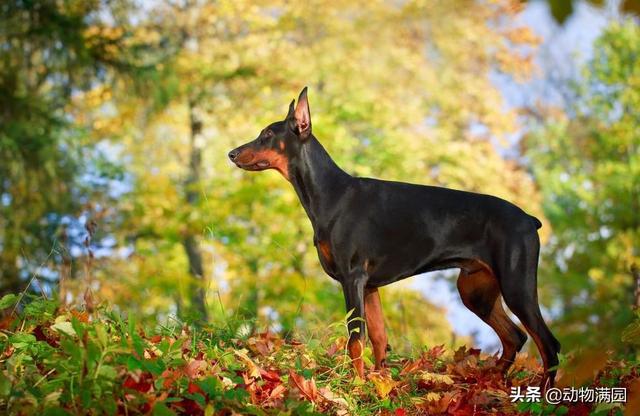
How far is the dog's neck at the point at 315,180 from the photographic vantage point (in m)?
4.87

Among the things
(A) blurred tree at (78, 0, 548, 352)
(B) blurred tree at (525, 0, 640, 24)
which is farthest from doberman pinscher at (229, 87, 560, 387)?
(A) blurred tree at (78, 0, 548, 352)

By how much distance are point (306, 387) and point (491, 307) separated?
176 centimetres

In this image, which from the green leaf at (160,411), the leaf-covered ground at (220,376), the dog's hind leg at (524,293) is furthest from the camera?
the dog's hind leg at (524,293)

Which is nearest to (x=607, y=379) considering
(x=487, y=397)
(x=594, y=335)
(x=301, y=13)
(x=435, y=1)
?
(x=487, y=397)

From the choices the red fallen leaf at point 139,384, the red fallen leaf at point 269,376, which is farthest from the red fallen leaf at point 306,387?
the red fallen leaf at point 139,384

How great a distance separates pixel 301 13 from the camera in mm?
18969

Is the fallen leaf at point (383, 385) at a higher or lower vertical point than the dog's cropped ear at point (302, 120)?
lower

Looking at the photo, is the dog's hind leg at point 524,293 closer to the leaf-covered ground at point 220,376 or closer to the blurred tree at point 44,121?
the leaf-covered ground at point 220,376

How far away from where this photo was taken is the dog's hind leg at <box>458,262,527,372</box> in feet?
16.9

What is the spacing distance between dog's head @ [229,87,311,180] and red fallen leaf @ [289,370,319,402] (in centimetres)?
147

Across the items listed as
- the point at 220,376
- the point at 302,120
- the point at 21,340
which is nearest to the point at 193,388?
the point at 220,376

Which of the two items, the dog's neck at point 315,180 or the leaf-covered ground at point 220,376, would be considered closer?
the leaf-covered ground at point 220,376

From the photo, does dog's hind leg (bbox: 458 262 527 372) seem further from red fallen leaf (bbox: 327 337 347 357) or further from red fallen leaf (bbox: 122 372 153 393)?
red fallen leaf (bbox: 122 372 153 393)

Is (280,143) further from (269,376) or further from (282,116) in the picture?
(282,116)
